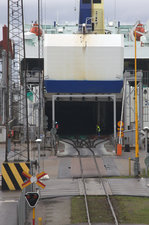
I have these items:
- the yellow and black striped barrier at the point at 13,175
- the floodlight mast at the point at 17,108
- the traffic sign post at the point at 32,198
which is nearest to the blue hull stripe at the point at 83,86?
the floodlight mast at the point at 17,108

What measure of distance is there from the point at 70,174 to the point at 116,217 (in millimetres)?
10235

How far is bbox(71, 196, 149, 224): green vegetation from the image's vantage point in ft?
57.0

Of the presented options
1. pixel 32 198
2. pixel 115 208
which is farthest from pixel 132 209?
pixel 32 198

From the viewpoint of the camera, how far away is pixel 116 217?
17578 millimetres

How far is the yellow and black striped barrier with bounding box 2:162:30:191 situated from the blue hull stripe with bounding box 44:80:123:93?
67.6 feet

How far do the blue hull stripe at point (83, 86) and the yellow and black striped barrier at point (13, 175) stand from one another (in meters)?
20.6

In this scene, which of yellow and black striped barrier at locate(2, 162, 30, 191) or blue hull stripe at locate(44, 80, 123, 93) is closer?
yellow and black striped barrier at locate(2, 162, 30, 191)

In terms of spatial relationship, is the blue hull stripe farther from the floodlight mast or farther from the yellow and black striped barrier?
the yellow and black striped barrier

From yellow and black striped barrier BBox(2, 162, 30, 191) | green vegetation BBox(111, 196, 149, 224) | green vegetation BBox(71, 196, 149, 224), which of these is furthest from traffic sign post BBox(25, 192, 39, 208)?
yellow and black striped barrier BBox(2, 162, 30, 191)

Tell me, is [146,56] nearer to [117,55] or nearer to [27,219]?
[117,55]

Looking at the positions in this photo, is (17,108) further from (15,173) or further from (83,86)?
(15,173)

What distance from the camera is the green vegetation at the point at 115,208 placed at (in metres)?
17.4

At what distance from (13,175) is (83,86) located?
20.9m

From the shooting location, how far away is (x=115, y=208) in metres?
19.1
